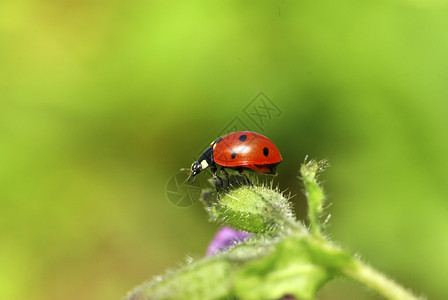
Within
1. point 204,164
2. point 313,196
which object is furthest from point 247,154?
point 313,196

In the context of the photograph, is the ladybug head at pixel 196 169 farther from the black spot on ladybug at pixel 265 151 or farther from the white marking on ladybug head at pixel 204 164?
the black spot on ladybug at pixel 265 151

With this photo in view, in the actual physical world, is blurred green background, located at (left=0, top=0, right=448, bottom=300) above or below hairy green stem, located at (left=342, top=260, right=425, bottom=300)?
above

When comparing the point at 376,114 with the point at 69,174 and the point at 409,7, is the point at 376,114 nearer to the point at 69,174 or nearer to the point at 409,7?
the point at 409,7

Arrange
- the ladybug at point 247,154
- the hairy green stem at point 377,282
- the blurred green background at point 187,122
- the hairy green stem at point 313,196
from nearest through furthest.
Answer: the hairy green stem at point 377,282
the hairy green stem at point 313,196
the ladybug at point 247,154
the blurred green background at point 187,122

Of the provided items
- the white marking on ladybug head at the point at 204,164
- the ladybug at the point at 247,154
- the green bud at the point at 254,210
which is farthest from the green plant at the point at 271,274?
the white marking on ladybug head at the point at 204,164

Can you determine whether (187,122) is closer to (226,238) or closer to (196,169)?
(196,169)

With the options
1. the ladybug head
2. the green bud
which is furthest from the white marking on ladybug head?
the green bud

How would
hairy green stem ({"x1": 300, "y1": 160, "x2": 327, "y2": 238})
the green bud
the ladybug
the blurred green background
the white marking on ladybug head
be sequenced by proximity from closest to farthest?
hairy green stem ({"x1": 300, "y1": 160, "x2": 327, "y2": 238}) → the green bud → the ladybug → the white marking on ladybug head → the blurred green background

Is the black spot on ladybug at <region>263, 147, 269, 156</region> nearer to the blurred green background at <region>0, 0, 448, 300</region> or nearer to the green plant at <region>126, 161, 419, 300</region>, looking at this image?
the green plant at <region>126, 161, 419, 300</region>
